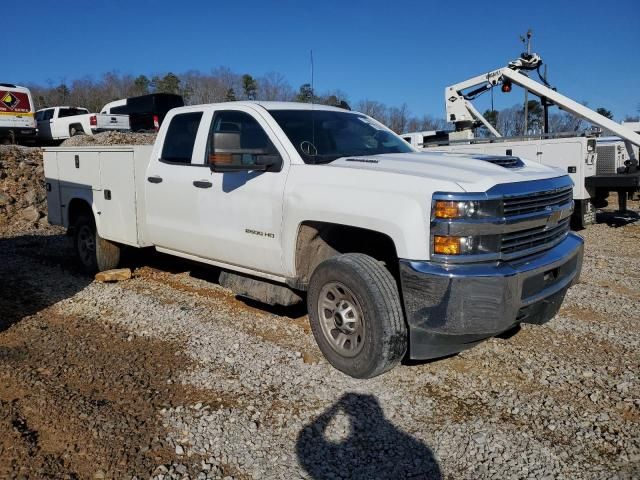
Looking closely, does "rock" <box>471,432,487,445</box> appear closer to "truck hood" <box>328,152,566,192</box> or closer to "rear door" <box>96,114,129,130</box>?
"truck hood" <box>328,152,566,192</box>

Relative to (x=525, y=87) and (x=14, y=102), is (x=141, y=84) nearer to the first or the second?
(x=14, y=102)

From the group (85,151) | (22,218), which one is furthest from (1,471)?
(22,218)

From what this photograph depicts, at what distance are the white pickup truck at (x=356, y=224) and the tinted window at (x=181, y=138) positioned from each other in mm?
22

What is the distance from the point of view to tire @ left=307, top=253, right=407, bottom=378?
12.5 ft

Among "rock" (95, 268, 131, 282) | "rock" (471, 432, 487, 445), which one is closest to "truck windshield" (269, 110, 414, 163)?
"rock" (471, 432, 487, 445)

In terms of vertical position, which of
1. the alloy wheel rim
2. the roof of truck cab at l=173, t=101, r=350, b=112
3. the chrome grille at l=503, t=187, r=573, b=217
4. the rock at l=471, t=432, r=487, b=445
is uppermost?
the roof of truck cab at l=173, t=101, r=350, b=112

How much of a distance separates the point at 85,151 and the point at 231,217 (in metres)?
2.93

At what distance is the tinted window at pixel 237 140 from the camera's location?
4477 millimetres

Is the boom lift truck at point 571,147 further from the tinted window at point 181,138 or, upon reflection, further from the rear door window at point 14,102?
the rear door window at point 14,102

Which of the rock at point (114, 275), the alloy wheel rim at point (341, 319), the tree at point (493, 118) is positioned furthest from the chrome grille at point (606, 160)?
the rock at point (114, 275)

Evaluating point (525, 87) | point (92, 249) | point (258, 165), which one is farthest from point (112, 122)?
point (258, 165)

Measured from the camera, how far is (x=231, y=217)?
496cm

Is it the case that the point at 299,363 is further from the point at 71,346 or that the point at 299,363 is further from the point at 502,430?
the point at 71,346

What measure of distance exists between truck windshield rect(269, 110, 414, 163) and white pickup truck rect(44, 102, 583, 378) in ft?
0.05
